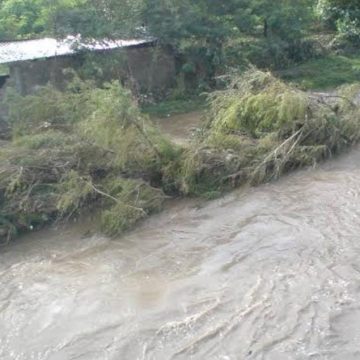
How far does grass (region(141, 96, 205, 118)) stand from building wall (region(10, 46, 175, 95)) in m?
0.77

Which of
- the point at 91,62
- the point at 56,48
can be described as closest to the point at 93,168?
the point at 91,62

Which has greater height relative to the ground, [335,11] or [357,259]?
[335,11]

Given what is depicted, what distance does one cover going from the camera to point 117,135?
9953 millimetres

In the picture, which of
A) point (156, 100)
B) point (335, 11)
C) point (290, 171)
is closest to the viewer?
point (290, 171)

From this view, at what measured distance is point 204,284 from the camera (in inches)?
287

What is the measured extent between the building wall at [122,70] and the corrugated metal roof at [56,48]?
0.53ft

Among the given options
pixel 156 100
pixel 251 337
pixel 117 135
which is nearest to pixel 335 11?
pixel 156 100

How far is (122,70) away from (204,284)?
11.0 m

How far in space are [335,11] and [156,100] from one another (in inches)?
253

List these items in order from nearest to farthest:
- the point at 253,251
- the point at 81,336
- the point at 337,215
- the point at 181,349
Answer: the point at 181,349 < the point at 81,336 < the point at 253,251 < the point at 337,215

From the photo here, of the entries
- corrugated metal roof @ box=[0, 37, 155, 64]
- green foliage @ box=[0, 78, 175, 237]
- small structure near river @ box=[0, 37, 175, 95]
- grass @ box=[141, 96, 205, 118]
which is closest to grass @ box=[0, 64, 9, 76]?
small structure near river @ box=[0, 37, 175, 95]

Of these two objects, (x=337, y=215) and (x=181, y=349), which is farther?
(x=337, y=215)

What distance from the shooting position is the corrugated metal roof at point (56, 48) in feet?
51.6

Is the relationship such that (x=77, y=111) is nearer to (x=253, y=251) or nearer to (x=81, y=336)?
(x=253, y=251)
